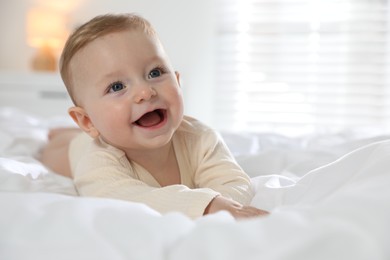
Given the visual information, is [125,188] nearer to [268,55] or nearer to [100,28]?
[100,28]

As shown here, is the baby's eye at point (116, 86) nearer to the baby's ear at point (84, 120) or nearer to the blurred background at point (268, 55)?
the baby's ear at point (84, 120)

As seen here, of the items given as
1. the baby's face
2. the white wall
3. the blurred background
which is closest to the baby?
the baby's face

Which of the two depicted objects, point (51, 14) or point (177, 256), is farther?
point (51, 14)

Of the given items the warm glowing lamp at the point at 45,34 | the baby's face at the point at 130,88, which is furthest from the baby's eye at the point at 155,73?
the warm glowing lamp at the point at 45,34

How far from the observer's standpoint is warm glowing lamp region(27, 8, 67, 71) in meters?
3.97

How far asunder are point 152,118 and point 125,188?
17 cm

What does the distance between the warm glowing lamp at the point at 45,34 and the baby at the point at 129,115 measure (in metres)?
2.94

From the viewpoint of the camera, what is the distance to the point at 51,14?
4.00 m

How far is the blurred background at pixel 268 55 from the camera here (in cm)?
385

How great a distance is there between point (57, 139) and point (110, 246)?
3.67ft

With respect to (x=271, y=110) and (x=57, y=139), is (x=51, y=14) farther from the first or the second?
Result: (x=57, y=139)

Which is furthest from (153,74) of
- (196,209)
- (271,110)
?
(271,110)

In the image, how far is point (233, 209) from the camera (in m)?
0.87

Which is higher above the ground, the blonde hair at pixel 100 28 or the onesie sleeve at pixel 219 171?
the blonde hair at pixel 100 28
